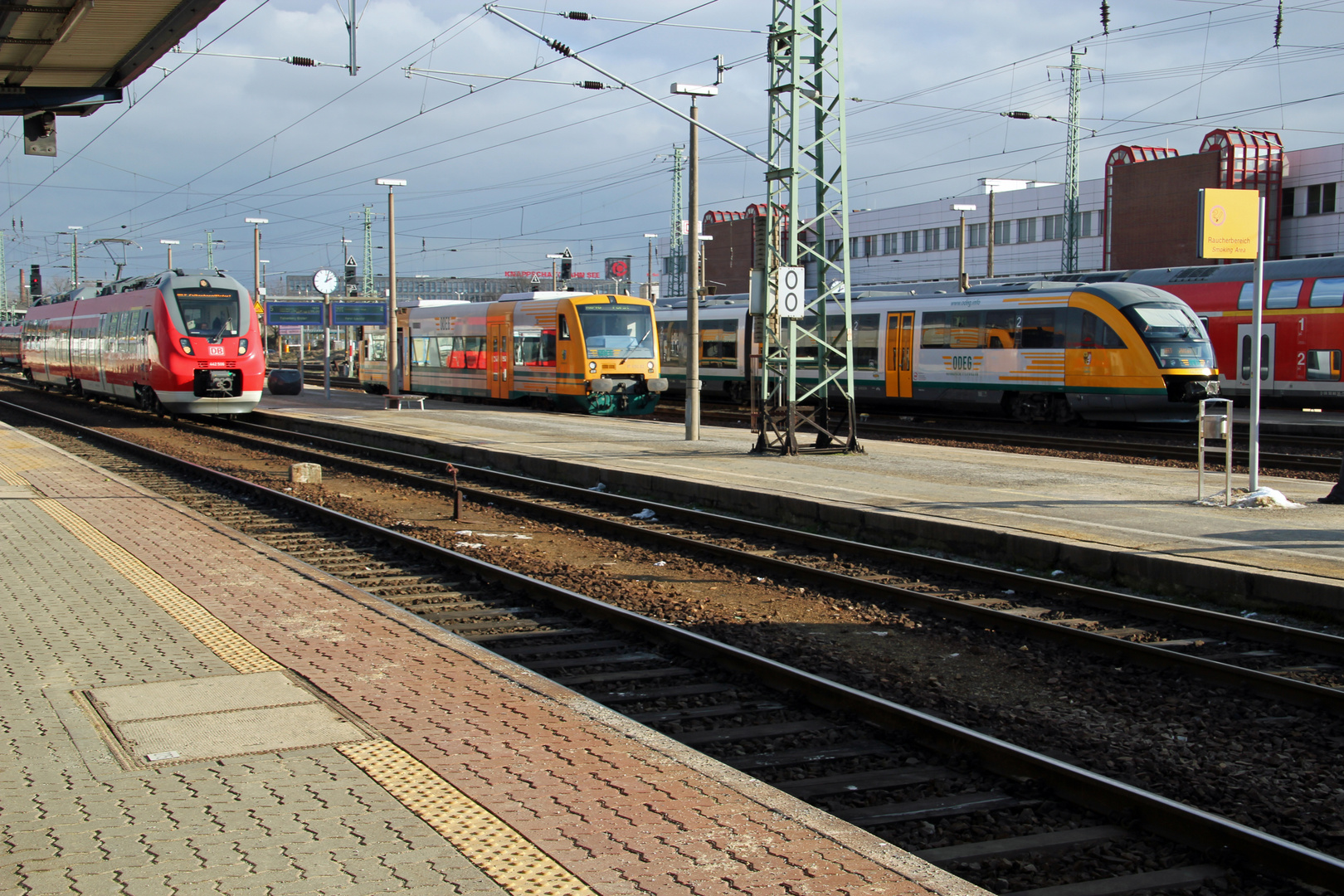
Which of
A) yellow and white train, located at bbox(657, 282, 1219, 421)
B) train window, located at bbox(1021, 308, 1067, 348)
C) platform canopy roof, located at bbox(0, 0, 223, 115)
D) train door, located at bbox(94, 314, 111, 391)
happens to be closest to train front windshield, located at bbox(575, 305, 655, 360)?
yellow and white train, located at bbox(657, 282, 1219, 421)

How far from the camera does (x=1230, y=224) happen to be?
47.9 feet

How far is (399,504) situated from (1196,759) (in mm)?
11392

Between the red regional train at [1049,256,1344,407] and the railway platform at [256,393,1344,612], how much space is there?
32.4 ft

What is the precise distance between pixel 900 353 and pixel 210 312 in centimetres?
1628

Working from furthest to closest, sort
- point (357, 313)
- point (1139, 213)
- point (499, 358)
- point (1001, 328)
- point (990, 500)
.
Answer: point (1139, 213) → point (357, 313) → point (499, 358) → point (1001, 328) → point (990, 500)

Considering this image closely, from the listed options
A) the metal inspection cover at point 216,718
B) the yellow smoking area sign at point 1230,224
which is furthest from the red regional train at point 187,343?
the metal inspection cover at point 216,718

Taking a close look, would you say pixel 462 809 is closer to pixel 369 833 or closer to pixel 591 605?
pixel 369 833

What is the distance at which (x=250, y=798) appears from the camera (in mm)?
4387

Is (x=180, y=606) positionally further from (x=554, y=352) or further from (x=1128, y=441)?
(x=554, y=352)

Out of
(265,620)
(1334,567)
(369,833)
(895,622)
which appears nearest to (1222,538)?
(1334,567)

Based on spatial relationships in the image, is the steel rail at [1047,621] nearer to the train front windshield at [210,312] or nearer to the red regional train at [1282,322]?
the train front windshield at [210,312]

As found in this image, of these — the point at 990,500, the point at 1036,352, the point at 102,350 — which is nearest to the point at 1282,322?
the point at 1036,352

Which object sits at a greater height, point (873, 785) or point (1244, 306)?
point (1244, 306)

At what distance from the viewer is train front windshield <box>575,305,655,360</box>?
29203mm
